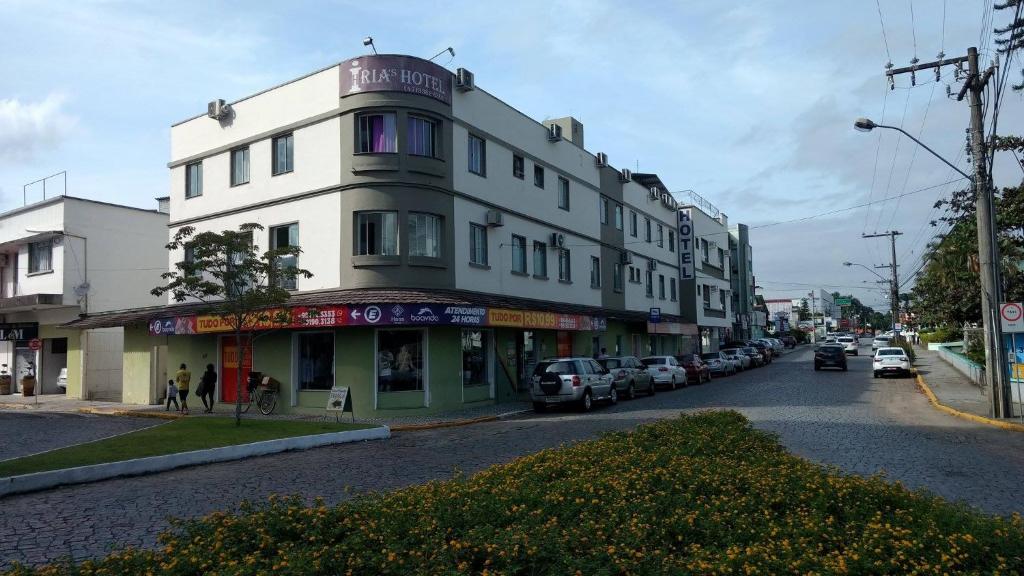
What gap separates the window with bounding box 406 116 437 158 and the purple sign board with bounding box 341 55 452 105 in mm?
890

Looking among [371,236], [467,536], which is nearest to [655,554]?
[467,536]

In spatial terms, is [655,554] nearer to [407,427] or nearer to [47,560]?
[47,560]

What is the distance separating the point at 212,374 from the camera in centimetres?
2402

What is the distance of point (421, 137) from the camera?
925 inches

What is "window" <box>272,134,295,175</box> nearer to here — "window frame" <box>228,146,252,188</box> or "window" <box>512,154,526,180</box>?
"window frame" <box>228,146,252,188</box>

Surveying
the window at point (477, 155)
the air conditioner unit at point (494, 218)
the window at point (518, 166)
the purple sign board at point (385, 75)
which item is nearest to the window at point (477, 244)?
the air conditioner unit at point (494, 218)

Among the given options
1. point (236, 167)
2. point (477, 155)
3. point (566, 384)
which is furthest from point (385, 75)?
point (566, 384)

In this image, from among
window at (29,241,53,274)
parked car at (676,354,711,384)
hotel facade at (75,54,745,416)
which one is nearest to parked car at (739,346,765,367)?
parked car at (676,354,711,384)

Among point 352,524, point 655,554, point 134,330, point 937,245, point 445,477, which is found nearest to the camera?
point 655,554

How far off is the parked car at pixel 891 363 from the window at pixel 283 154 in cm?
2898

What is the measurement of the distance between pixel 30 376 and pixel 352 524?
1307 inches

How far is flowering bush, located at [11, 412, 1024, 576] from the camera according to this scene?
188 inches

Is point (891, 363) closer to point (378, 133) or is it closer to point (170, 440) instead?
point (378, 133)

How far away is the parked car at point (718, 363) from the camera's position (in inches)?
1615
